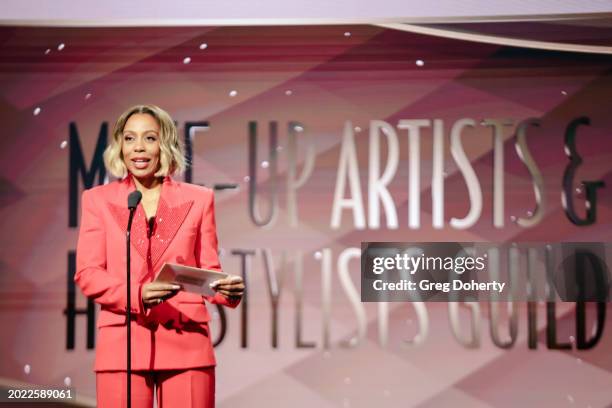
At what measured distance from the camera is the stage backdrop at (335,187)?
3.71 meters

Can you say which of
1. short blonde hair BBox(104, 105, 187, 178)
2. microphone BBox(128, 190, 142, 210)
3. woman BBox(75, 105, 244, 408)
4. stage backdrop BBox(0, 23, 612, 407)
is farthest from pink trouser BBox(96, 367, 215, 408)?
stage backdrop BBox(0, 23, 612, 407)

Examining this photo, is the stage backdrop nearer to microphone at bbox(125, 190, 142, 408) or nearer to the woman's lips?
the woman's lips

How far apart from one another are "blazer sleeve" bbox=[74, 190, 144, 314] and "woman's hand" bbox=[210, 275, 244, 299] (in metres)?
0.22

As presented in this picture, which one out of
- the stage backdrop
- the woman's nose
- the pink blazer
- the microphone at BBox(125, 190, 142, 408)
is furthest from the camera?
the stage backdrop

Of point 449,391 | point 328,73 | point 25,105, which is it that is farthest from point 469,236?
point 25,105

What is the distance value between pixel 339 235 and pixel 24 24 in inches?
65.5

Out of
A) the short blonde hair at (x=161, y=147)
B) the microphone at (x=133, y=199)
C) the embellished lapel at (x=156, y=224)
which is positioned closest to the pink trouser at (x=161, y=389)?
the embellished lapel at (x=156, y=224)

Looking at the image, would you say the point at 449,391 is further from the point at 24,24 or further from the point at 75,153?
the point at 24,24

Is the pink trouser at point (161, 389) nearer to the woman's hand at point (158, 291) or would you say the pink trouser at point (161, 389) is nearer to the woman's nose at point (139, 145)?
the woman's hand at point (158, 291)

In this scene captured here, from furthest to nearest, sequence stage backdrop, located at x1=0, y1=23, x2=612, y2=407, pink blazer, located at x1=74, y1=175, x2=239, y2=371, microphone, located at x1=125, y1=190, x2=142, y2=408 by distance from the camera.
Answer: stage backdrop, located at x1=0, y1=23, x2=612, y2=407
pink blazer, located at x1=74, y1=175, x2=239, y2=371
microphone, located at x1=125, y1=190, x2=142, y2=408

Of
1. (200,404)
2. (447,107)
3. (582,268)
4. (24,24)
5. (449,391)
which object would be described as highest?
(24,24)

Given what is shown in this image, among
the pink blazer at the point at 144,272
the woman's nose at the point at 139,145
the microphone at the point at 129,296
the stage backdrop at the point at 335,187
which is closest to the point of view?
the microphone at the point at 129,296

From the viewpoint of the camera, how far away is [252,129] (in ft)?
12.4

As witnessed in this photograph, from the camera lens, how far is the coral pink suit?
7.98ft
